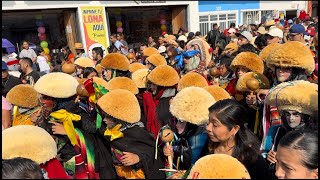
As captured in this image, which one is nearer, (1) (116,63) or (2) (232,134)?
(2) (232,134)

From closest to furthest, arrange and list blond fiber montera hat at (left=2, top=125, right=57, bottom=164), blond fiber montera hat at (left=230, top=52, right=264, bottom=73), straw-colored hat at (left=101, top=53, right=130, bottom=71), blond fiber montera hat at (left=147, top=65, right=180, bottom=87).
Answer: blond fiber montera hat at (left=2, top=125, right=57, bottom=164)
blond fiber montera hat at (left=230, top=52, right=264, bottom=73)
blond fiber montera hat at (left=147, top=65, right=180, bottom=87)
straw-colored hat at (left=101, top=53, right=130, bottom=71)

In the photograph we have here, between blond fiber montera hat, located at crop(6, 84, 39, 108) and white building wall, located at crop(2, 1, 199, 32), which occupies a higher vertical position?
white building wall, located at crop(2, 1, 199, 32)

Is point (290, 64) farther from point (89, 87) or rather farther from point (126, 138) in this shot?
point (89, 87)

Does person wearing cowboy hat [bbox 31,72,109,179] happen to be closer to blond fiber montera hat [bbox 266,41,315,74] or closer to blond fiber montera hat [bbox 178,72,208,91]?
blond fiber montera hat [bbox 178,72,208,91]

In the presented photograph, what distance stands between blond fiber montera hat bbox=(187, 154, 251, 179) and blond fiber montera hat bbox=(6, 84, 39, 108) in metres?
2.42

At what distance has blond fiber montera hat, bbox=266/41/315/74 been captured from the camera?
2.69m

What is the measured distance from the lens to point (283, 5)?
68.8 ft

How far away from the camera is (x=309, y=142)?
160 centimetres

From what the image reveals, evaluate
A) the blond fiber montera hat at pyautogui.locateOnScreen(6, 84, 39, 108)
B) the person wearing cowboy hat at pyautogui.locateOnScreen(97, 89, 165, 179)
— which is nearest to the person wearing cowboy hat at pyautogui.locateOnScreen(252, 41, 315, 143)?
the person wearing cowboy hat at pyautogui.locateOnScreen(97, 89, 165, 179)

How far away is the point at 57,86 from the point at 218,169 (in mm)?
2109

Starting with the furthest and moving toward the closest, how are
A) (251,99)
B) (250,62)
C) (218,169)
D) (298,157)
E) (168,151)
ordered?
(250,62), (251,99), (168,151), (298,157), (218,169)

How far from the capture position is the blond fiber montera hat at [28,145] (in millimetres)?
1856

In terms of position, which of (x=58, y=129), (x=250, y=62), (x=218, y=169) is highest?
(x=250, y=62)

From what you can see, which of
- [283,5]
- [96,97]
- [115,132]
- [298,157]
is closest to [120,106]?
[115,132]
